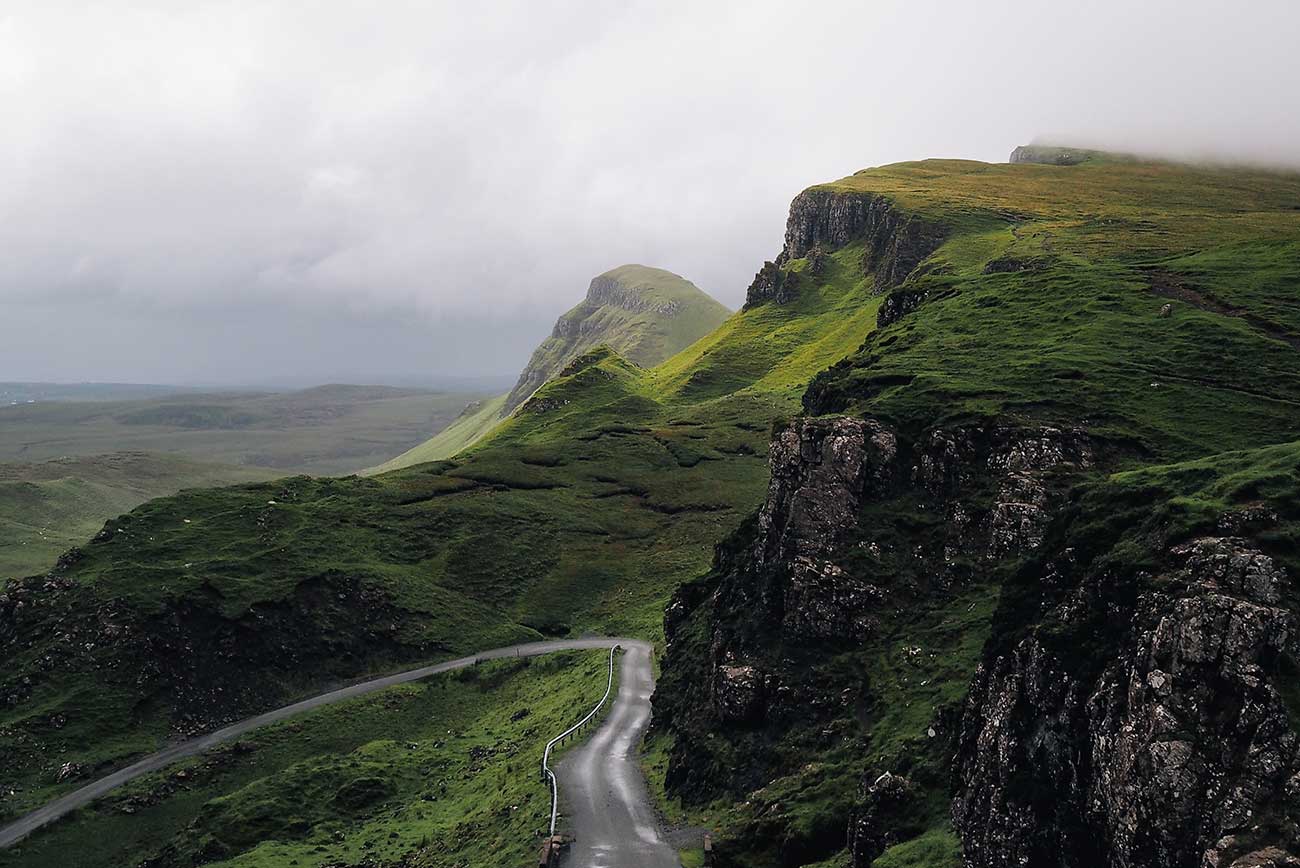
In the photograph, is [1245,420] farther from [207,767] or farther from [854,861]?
[207,767]

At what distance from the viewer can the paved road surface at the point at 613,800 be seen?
155 feet

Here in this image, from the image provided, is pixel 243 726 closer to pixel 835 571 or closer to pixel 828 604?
pixel 828 604

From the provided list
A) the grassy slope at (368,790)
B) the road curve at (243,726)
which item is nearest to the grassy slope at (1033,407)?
the grassy slope at (368,790)

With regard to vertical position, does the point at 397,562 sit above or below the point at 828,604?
below

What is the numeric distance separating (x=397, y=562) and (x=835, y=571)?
288ft

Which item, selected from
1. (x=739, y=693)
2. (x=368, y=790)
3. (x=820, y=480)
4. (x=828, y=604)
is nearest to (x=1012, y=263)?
(x=820, y=480)

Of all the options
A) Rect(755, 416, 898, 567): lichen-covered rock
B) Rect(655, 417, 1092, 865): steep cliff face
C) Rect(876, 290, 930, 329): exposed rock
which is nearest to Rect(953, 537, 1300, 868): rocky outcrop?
Rect(655, 417, 1092, 865): steep cliff face

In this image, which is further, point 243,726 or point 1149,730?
point 243,726

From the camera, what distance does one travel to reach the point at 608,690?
270 feet

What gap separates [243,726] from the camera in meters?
95.8

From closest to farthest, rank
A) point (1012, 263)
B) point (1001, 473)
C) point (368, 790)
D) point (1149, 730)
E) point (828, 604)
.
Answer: point (1149, 730) → point (828, 604) → point (1001, 473) → point (368, 790) → point (1012, 263)

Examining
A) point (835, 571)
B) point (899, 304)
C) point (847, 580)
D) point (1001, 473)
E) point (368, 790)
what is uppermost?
point (899, 304)

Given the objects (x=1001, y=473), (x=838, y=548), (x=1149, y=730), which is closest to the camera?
(x=1149, y=730)

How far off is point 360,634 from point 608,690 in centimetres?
4335
